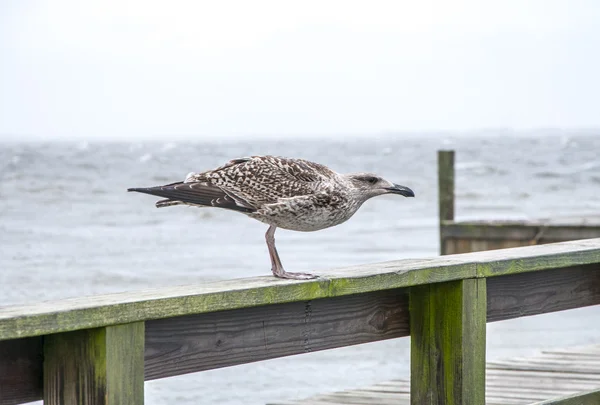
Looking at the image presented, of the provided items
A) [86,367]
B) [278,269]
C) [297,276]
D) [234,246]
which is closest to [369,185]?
[278,269]

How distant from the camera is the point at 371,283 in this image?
3.19 m

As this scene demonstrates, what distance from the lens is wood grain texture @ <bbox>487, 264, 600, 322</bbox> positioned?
3.71 m

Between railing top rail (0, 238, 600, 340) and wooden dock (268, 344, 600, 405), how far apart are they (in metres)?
1.03

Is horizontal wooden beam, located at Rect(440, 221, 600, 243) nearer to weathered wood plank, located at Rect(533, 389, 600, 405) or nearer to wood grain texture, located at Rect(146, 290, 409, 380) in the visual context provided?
weathered wood plank, located at Rect(533, 389, 600, 405)

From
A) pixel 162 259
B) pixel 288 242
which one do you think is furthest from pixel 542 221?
pixel 162 259

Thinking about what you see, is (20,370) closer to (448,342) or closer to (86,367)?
(86,367)

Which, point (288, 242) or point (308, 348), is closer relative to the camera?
point (308, 348)

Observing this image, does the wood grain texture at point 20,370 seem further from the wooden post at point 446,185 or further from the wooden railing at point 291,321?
the wooden post at point 446,185

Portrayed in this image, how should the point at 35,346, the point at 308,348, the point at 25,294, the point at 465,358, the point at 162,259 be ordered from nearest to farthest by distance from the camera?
the point at 35,346 < the point at 308,348 < the point at 465,358 < the point at 25,294 < the point at 162,259

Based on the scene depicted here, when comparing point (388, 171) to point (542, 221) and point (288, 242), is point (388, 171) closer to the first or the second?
point (288, 242)

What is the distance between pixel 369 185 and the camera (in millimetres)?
3820

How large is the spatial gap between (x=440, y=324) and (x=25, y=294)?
1300cm

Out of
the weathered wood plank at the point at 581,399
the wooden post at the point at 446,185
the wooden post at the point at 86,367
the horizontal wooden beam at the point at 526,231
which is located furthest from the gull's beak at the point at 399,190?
the wooden post at the point at 446,185

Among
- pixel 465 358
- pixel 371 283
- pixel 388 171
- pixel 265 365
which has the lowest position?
pixel 265 365
